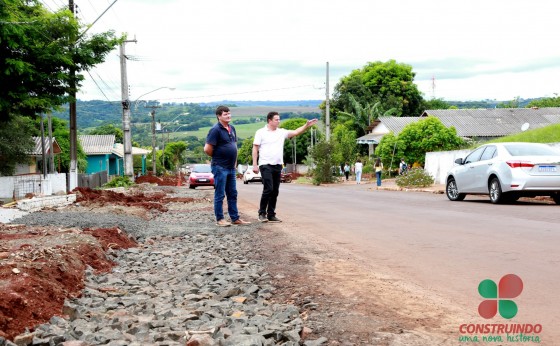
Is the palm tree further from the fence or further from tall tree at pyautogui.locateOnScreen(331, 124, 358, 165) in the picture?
the fence

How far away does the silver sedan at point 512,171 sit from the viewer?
14.9m

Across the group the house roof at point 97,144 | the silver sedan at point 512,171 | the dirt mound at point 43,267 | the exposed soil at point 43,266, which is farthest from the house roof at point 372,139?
the dirt mound at point 43,267

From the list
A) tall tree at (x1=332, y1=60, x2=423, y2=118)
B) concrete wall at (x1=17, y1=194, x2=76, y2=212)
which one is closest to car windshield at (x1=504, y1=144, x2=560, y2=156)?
concrete wall at (x1=17, y1=194, x2=76, y2=212)

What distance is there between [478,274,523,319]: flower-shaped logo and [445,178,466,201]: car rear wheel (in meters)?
12.6

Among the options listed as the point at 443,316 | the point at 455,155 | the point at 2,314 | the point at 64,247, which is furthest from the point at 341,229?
the point at 455,155

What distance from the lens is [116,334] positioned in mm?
4359

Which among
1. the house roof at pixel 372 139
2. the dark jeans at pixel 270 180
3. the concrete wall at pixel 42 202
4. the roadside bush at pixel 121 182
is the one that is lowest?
Result: the roadside bush at pixel 121 182

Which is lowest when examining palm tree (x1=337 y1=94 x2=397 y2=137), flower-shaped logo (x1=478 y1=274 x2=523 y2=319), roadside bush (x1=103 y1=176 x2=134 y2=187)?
roadside bush (x1=103 y1=176 x2=134 y2=187)

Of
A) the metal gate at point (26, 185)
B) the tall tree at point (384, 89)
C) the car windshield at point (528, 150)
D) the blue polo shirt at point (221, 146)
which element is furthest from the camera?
the tall tree at point (384, 89)

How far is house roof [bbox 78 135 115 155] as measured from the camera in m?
75.2

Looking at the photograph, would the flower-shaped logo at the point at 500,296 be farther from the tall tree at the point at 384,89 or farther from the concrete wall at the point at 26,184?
the tall tree at the point at 384,89

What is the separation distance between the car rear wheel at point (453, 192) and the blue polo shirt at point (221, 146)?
8.89 metres

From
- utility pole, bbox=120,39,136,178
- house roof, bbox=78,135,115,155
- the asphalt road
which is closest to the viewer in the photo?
the asphalt road

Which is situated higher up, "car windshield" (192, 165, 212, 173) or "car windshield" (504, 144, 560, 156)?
"car windshield" (504, 144, 560, 156)
